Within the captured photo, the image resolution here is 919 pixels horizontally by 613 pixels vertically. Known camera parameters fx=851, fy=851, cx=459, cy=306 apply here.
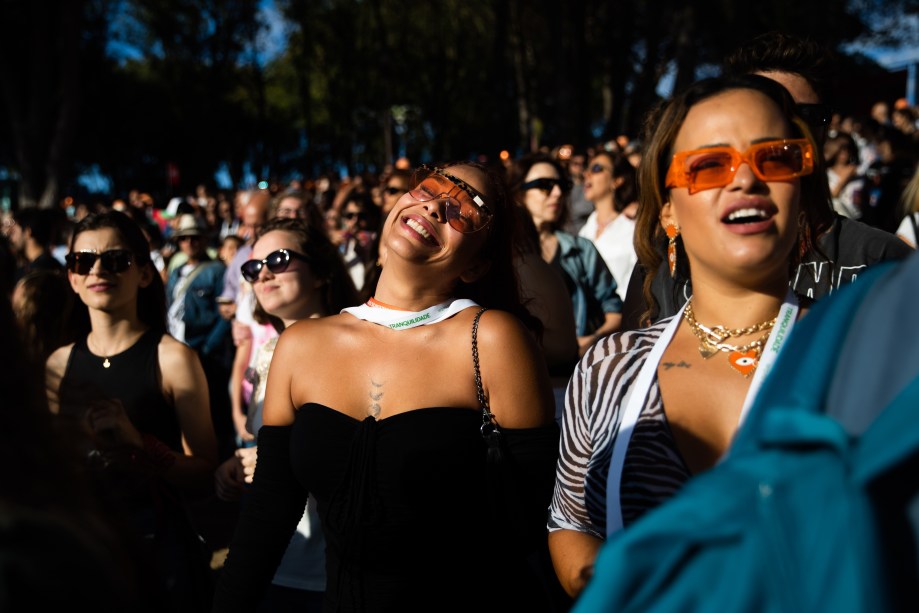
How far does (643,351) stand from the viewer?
1.97 m

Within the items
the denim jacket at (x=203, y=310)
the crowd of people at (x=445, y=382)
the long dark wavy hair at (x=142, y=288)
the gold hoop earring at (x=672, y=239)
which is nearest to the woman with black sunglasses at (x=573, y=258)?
the crowd of people at (x=445, y=382)

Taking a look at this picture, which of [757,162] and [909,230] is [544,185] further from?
[757,162]

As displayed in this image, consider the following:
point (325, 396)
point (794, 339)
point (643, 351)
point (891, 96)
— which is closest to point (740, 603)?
point (794, 339)

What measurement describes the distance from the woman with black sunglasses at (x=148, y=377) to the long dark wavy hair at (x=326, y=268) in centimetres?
66

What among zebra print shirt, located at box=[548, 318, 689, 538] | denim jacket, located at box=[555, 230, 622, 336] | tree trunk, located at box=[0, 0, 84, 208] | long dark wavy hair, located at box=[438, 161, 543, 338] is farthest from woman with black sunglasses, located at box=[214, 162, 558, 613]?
tree trunk, located at box=[0, 0, 84, 208]

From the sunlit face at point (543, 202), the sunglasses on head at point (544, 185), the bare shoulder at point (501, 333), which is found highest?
the sunglasses on head at point (544, 185)

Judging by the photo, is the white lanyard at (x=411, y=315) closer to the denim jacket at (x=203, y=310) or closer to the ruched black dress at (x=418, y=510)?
the ruched black dress at (x=418, y=510)

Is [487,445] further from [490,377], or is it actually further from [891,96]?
[891,96]

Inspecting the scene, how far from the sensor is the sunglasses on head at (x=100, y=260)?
3738 mm

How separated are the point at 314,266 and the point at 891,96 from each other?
86.9ft

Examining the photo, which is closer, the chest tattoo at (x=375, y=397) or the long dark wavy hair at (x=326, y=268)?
the chest tattoo at (x=375, y=397)

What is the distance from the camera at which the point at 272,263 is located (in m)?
3.87

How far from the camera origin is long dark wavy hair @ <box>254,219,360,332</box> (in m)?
4.04

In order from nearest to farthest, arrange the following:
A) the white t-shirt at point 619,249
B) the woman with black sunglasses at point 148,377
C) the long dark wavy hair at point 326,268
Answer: the woman with black sunglasses at point 148,377, the long dark wavy hair at point 326,268, the white t-shirt at point 619,249
